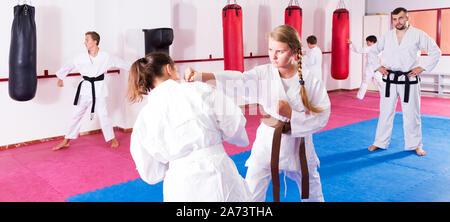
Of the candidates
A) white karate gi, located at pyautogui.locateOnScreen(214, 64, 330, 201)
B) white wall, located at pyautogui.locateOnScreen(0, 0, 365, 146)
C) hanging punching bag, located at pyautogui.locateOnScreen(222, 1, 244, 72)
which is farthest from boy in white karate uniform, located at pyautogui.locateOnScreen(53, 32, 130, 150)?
white karate gi, located at pyautogui.locateOnScreen(214, 64, 330, 201)

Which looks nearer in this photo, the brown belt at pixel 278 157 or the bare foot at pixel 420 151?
the brown belt at pixel 278 157

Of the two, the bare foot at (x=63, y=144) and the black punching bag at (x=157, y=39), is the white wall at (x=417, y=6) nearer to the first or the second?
the black punching bag at (x=157, y=39)

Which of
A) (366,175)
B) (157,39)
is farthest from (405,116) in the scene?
(157,39)

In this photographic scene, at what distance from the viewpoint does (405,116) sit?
14.8ft

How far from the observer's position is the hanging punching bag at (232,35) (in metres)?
6.23

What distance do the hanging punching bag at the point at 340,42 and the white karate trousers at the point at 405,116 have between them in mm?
3449

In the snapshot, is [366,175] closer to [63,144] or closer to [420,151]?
[420,151]

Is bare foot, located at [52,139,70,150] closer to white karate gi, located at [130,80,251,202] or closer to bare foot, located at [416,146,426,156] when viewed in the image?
white karate gi, located at [130,80,251,202]

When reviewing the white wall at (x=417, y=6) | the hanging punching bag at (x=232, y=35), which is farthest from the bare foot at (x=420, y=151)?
the white wall at (x=417, y=6)

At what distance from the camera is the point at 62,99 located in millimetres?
5516

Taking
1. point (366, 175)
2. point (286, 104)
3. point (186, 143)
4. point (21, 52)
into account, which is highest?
point (21, 52)

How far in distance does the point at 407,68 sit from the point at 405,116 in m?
0.55

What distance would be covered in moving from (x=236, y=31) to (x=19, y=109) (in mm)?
3288
